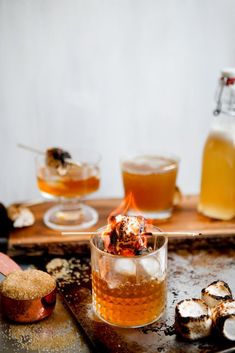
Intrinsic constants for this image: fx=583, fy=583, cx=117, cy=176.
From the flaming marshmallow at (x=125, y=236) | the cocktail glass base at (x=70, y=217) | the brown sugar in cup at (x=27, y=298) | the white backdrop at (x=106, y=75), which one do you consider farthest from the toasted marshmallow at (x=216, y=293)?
the white backdrop at (x=106, y=75)

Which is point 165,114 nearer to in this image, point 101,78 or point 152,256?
point 101,78

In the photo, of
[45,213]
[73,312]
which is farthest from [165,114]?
[73,312]

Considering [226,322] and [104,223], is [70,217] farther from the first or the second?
[226,322]

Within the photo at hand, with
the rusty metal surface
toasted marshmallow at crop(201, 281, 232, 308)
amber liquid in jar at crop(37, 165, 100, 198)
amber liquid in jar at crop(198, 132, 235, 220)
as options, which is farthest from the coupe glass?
toasted marshmallow at crop(201, 281, 232, 308)

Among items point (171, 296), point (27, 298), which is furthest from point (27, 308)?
point (171, 296)

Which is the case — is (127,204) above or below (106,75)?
below

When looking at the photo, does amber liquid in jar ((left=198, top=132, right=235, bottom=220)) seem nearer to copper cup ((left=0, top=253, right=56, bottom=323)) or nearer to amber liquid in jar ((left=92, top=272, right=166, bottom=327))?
amber liquid in jar ((left=92, top=272, right=166, bottom=327))
